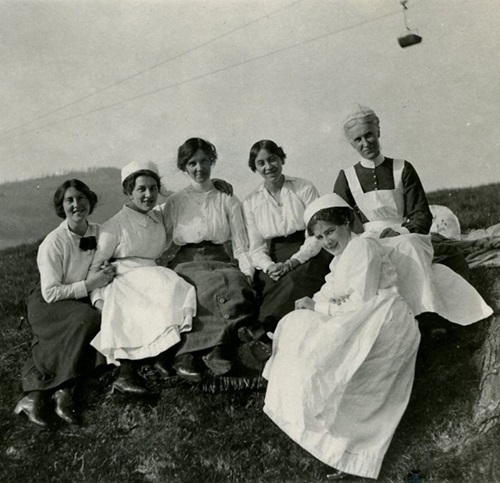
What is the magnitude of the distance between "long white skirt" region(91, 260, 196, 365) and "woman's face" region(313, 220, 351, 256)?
1.04 metres

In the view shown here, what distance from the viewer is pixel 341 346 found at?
3258 mm

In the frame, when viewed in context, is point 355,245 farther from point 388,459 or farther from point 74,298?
point 74,298

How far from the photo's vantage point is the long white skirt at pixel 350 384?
10.4 feet

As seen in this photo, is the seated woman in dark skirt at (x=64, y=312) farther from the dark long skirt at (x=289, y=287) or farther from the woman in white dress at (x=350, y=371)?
the woman in white dress at (x=350, y=371)

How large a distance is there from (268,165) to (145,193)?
105cm

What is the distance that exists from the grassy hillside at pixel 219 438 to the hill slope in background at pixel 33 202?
417 centimetres

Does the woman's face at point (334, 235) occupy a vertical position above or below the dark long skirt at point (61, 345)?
above

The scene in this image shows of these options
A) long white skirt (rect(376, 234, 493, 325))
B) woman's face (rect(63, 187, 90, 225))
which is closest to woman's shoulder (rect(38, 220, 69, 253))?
woman's face (rect(63, 187, 90, 225))

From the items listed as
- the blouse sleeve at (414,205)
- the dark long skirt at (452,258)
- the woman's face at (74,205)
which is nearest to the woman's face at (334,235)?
the blouse sleeve at (414,205)

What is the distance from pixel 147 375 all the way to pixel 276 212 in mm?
1719

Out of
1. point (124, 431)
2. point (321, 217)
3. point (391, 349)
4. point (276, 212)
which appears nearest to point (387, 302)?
point (391, 349)

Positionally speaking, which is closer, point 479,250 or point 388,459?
point 388,459

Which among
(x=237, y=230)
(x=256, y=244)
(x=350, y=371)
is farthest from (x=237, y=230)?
(x=350, y=371)

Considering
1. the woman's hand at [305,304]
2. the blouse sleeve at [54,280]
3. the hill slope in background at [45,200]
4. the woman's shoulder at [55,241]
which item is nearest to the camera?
the woman's hand at [305,304]
